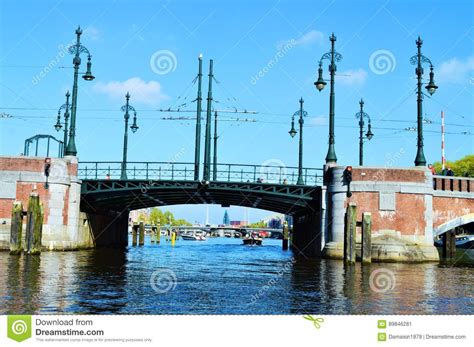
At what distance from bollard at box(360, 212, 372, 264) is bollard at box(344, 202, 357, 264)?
610mm

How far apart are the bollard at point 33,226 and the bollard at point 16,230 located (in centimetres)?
59

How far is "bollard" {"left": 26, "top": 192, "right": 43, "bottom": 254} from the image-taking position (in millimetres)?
35453

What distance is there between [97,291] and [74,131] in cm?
2406

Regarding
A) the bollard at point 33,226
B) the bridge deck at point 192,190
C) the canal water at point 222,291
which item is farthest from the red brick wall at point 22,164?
the canal water at point 222,291

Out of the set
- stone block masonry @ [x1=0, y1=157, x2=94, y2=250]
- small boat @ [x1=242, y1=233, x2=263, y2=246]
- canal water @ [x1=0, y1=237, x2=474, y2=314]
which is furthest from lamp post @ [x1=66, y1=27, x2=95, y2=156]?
small boat @ [x1=242, y1=233, x2=263, y2=246]

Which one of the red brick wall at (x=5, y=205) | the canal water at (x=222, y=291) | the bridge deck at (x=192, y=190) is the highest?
the bridge deck at (x=192, y=190)

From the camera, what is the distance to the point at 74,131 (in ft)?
135

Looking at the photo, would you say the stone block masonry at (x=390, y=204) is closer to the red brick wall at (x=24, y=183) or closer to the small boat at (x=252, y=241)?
the red brick wall at (x=24, y=183)

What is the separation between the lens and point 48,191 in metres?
41.4

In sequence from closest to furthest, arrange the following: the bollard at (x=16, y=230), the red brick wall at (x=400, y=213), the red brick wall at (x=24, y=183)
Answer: the bollard at (x=16, y=230), the red brick wall at (x=400, y=213), the red brick wall at (x=24, y=183)

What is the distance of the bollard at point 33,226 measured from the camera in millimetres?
35453
